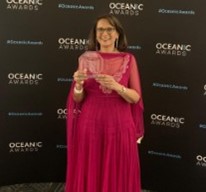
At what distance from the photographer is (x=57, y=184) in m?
3.40

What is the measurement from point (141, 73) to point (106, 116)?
0.94 meters

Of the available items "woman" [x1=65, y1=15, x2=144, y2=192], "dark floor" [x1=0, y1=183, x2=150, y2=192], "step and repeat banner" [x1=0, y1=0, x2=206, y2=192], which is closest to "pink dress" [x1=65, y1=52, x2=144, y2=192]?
"woman" [x1=65, y1=15, x2=144, y2=192]

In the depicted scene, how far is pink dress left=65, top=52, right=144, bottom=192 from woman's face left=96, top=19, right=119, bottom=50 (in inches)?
3.1

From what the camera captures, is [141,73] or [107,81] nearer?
[107,81]

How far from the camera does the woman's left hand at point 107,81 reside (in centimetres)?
216

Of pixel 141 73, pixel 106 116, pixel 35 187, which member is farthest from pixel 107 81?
pixel 35 187

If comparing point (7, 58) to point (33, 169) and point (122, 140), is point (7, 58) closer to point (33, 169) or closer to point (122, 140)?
point (33, 169)

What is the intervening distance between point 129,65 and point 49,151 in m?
1.41

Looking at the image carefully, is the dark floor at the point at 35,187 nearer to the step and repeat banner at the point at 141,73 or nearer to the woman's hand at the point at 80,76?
the step and repeat banner at the point at 141,73

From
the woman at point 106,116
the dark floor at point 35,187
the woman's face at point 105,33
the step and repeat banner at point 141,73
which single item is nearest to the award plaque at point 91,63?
the woman at point 106,116

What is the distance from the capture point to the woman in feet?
7.55

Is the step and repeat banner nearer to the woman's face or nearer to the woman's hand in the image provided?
the woman's face

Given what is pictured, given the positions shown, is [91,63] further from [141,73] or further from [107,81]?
[141,73]

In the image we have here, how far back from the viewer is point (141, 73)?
123 inches
